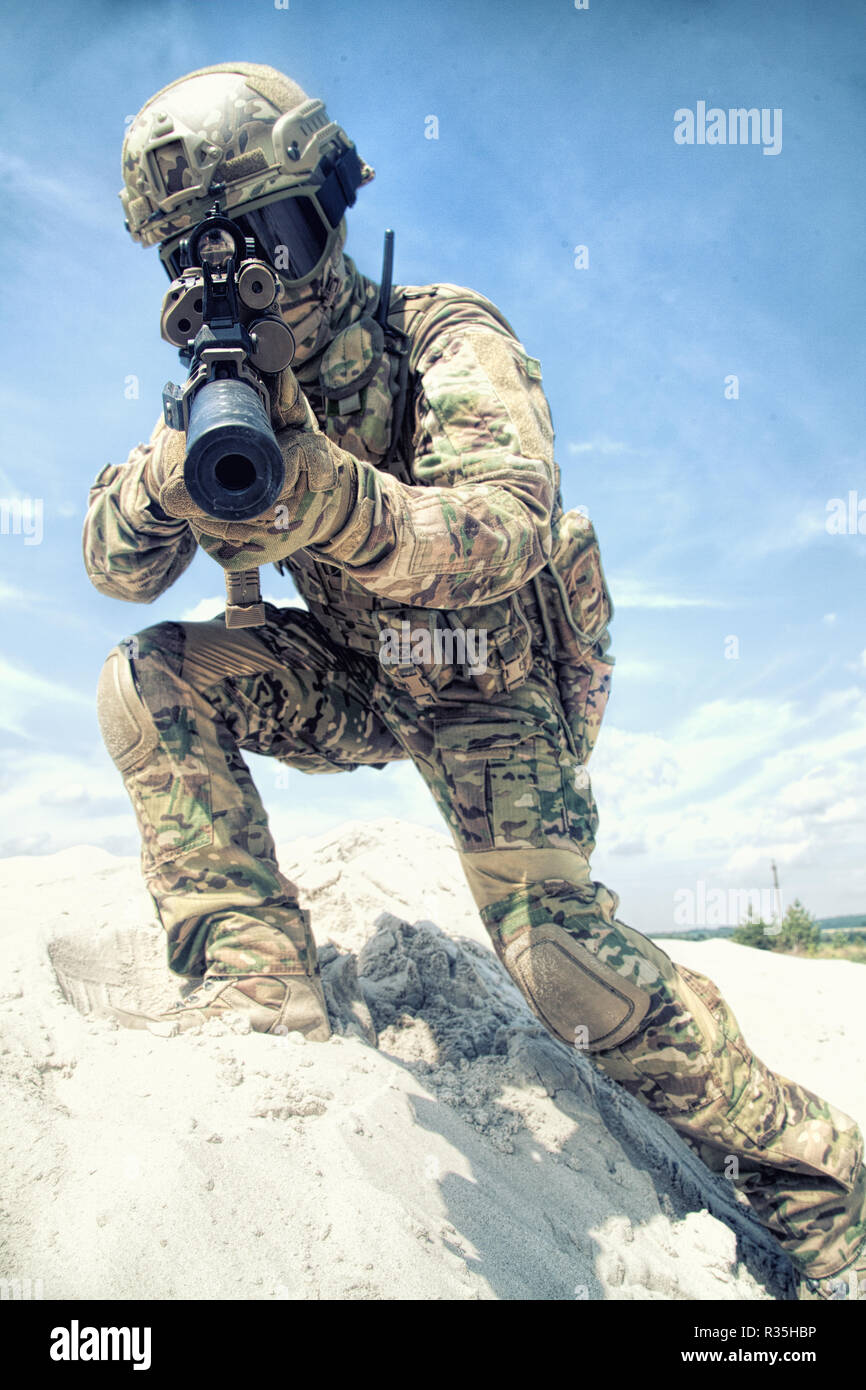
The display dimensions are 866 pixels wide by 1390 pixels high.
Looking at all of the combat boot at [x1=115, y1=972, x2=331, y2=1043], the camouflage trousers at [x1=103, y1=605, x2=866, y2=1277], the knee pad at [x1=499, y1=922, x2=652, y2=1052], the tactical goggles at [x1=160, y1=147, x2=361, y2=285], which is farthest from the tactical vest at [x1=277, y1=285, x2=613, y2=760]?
the combat boot at [x1=115, y1=972, x2=331, y2=1043]

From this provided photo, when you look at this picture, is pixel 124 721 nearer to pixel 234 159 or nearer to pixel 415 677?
pixel 415 677

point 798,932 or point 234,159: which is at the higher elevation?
point 234,159

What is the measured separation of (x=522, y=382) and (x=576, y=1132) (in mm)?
2476

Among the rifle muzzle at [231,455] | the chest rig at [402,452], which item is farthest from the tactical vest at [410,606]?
the rifle muzzle at [231,455]

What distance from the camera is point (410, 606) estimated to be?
2.66m

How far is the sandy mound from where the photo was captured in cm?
157

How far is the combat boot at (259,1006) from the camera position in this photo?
96.5 inches

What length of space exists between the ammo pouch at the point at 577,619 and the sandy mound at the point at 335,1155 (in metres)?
1.30

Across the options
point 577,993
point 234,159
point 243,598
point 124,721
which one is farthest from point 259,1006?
point 234,159

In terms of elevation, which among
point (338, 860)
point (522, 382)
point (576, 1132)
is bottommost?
point (576, 1132)

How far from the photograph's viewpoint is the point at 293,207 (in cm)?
271

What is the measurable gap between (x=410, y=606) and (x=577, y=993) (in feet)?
4.17
